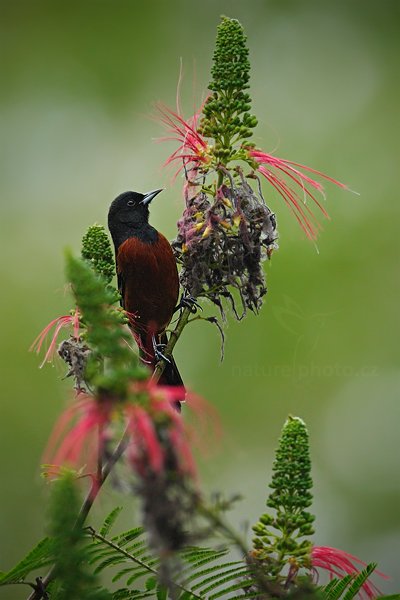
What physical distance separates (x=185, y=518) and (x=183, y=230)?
6.31 feet

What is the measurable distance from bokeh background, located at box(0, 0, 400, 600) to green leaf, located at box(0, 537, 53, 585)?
5429mm

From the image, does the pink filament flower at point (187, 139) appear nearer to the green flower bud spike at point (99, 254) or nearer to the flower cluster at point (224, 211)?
the flower cluster at point (224, 211)

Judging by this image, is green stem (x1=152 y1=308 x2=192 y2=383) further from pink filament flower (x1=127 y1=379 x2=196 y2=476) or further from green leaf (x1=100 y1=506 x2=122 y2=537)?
pink filament flower (x1=127 y1=379 x2=196 y2=476)

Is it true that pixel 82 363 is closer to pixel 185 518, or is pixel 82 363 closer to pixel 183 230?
pixel 183 230

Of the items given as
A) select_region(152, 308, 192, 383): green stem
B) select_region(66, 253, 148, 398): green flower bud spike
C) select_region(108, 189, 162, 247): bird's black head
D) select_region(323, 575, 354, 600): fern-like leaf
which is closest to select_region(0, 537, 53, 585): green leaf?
select_region(66, 253, 148, 398): green flower bud spike

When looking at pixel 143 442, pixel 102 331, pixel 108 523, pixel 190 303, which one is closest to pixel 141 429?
pixel 143 442

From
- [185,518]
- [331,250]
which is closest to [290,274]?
[331,250]

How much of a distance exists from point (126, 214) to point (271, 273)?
2.12m

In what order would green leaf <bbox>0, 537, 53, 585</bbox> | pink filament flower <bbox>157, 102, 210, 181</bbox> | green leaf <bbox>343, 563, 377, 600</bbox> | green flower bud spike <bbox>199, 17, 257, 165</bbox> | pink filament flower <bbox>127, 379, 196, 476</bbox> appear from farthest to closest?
1. pink filament flower <bbox>157, 102, 210, 181</bbox>
2. green flower bud spike <bbox>199, 17, 257, 165</bbox>
3. green leaf <bbox>343, 563, 377, 600</bbox>
4. green leaf <bbox>0, 537, 53, 585</bbox>
5. pink filament flower <bbox>127, 379, 196, 476</bbox>

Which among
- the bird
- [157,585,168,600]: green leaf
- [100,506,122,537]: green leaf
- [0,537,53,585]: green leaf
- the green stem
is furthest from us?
the bird

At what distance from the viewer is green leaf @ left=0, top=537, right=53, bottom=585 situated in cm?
166

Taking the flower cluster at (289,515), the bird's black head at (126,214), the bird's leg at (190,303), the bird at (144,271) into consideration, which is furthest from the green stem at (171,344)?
the bird's black head at (126,214)

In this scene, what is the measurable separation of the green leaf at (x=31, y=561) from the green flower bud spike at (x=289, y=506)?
44 cm

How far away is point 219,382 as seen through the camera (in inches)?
316
